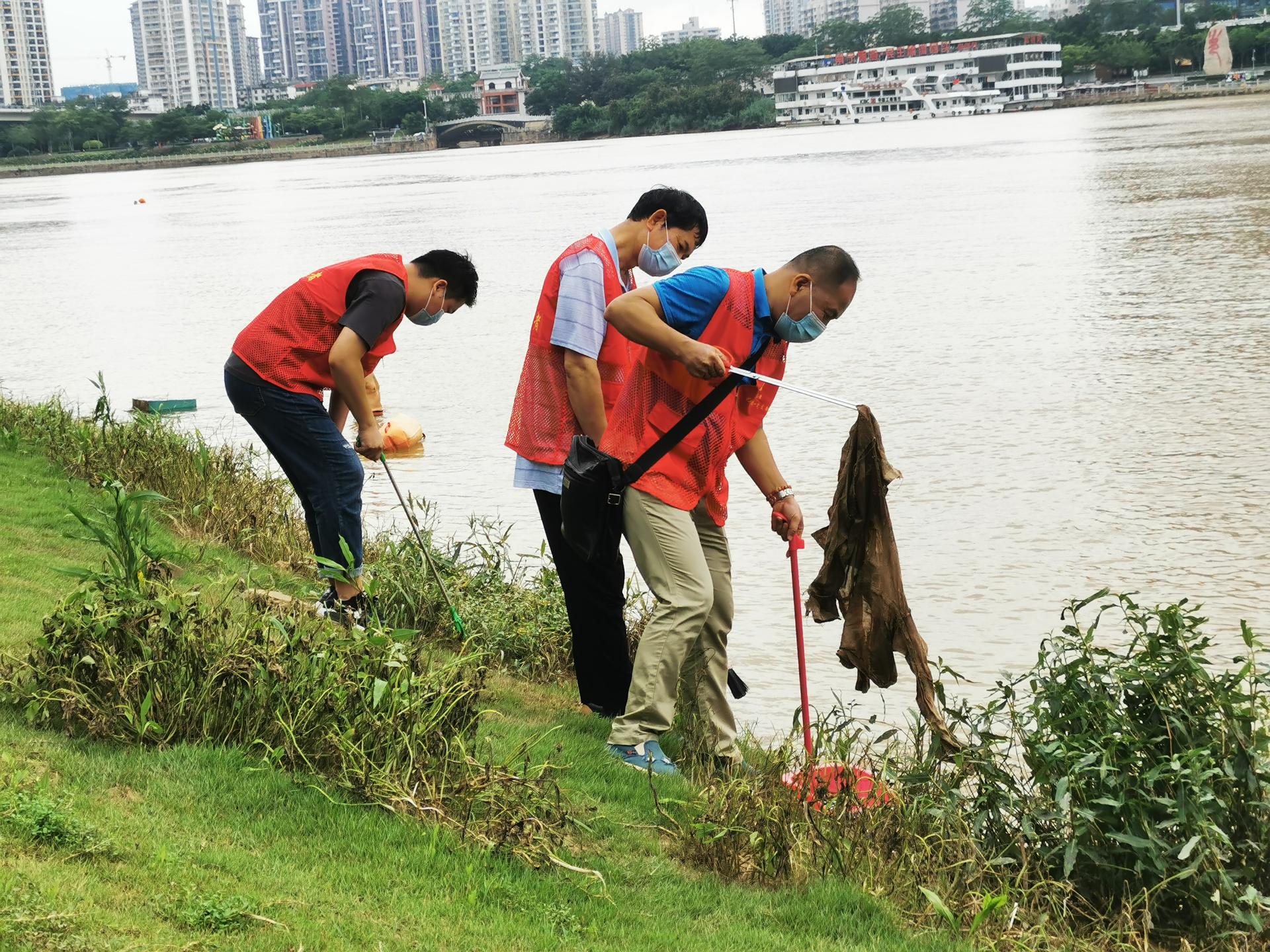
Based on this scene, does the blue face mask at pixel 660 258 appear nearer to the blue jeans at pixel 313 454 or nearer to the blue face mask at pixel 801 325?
the blue face mask at pixel 801 325

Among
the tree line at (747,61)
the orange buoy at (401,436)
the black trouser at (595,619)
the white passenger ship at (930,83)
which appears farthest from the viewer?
the white passenger ship at (930,83)

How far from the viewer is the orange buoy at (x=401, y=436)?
12984mm

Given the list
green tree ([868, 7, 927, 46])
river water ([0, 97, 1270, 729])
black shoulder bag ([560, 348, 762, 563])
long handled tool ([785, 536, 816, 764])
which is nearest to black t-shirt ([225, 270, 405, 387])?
black shoulder bag ([560, 348, 762, 563])

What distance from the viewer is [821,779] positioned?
177 inches

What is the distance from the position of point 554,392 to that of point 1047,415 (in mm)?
8956

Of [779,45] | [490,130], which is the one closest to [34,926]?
[490,130]

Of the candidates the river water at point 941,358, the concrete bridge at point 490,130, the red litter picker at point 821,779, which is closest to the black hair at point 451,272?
the red litter picker at point 821,779

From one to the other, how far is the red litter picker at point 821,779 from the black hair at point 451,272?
1538 millimetres

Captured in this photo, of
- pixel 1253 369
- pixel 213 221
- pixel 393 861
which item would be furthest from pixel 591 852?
pixel 213 221

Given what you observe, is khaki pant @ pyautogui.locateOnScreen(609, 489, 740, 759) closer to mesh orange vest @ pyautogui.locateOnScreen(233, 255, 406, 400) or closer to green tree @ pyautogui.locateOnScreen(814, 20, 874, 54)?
mesh orange vest @ pyautogui.locateOnScreen(233, 255, 406, 400)

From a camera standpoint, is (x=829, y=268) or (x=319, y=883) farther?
(x=829, y=268)

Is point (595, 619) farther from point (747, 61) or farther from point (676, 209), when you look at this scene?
point (747, 61)

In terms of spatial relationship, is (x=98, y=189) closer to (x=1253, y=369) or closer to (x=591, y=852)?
(x=1253, y=369)

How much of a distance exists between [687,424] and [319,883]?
1.73 metres
